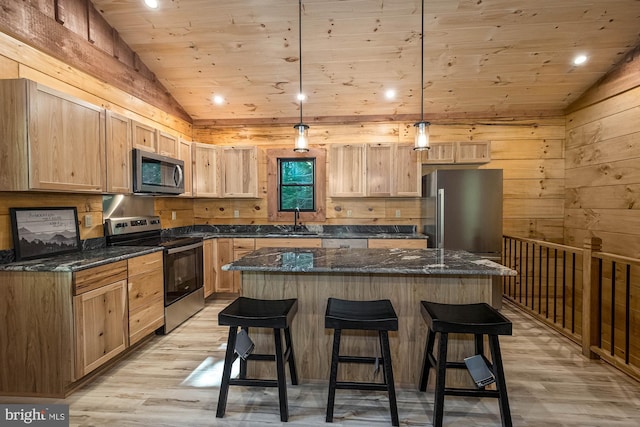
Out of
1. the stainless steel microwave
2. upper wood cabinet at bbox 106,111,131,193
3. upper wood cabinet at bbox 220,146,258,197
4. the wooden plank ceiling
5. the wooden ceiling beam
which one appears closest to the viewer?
the wooden ceiling beam

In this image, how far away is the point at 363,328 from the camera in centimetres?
182

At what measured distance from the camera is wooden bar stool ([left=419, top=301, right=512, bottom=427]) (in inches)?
68.9

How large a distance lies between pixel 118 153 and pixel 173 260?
116cm

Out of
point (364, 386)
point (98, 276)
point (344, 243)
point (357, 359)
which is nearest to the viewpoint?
point (364, 386)

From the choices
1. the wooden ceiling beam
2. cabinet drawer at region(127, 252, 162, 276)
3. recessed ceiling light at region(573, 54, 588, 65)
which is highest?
recessed ceiling light at region(573, 54, 588, 65)

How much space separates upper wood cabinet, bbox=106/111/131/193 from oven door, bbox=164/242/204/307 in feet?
2.48

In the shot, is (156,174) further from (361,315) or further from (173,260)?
(361,315)

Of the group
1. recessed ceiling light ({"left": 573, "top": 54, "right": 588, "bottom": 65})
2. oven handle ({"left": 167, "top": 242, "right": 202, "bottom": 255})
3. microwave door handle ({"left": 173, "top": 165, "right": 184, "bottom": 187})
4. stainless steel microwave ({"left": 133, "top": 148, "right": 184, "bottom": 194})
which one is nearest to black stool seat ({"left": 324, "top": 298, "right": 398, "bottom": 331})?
oven handle ({"left": 167, "top": 242, "right": 202, "bottom": 255})

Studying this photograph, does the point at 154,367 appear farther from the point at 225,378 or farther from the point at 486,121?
the point at 486,121

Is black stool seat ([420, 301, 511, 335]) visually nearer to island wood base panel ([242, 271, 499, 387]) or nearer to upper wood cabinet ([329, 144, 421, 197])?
island wood base panel ([242, 271, 499, 387])

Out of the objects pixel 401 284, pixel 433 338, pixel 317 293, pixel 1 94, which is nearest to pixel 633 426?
pixel 433 338

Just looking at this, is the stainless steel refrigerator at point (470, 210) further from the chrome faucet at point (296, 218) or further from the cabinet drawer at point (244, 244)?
the cabinet drawer at point (244, 244)

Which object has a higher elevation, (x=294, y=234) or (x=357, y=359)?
(x=294, y=234)

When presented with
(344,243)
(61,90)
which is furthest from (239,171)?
(61,90)
